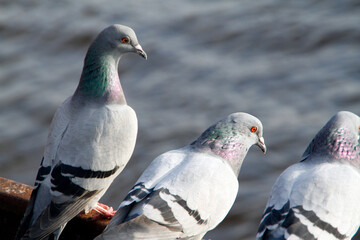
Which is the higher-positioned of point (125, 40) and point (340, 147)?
point (125, 40)

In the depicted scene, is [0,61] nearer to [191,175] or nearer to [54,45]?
[54,45]

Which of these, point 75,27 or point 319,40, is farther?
point 75,27

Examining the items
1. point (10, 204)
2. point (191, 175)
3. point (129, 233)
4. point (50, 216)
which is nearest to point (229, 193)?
point (191, 175)

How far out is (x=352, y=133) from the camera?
465cm

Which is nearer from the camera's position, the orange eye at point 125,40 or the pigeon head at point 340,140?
the pigeon head at point 340,140

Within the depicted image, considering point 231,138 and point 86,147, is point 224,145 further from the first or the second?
point 86,147

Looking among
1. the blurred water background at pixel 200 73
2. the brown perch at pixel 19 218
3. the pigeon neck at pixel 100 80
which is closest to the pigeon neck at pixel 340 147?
the pigeon neck at pixel 100 80

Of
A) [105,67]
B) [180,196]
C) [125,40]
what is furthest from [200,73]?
[180,196]

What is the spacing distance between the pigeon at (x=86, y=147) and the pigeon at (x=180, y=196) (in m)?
0.48

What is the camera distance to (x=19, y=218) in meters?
4.97

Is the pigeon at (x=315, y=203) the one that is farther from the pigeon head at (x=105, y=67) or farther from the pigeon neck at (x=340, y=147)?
the pigeon head at (x=105, y=67)

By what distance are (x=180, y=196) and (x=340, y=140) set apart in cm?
129

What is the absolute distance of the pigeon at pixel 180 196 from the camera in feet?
13.3

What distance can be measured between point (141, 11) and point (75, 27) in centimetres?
127
